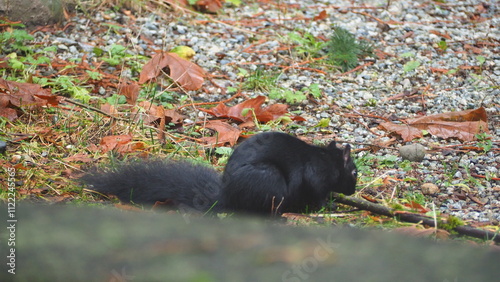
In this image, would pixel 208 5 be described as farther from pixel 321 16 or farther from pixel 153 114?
pixel 153 114

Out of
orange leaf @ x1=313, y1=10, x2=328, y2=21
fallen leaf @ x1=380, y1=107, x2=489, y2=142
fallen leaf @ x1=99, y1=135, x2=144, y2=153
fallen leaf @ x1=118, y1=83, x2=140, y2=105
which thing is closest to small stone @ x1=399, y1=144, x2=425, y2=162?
fallen leaf @ x1=380, y1=107, x2=489, y2=142

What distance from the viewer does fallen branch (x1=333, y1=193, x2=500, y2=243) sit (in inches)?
100

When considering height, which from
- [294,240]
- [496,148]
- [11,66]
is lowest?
[11,66]

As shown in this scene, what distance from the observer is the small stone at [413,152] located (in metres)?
3.83

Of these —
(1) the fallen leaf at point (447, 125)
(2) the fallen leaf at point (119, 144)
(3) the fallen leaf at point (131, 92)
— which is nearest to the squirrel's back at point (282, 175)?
(2) the fallen leaf at point (119, 144)

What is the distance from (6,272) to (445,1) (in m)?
6.53

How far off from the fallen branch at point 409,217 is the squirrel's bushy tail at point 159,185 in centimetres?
67

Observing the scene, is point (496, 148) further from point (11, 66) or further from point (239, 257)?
point (11, 66)

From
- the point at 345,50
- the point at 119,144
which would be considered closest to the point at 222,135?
the point at 119,144

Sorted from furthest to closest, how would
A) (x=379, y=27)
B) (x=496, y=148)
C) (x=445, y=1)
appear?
1. (x=445, y=1)
2. (x=379, y=27)
3. (x=496, y=148)

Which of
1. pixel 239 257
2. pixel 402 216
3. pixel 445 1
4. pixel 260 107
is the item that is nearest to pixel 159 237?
pixel 239 257

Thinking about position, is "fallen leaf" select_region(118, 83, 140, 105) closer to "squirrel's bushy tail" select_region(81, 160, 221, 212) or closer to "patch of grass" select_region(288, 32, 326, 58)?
"squirrel's bushy tail" select_region(81, 160, 221, 212)

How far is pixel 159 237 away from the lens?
146 cm

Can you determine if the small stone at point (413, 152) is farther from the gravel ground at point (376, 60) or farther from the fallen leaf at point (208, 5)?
the fallen leaf at point (208, 5)
